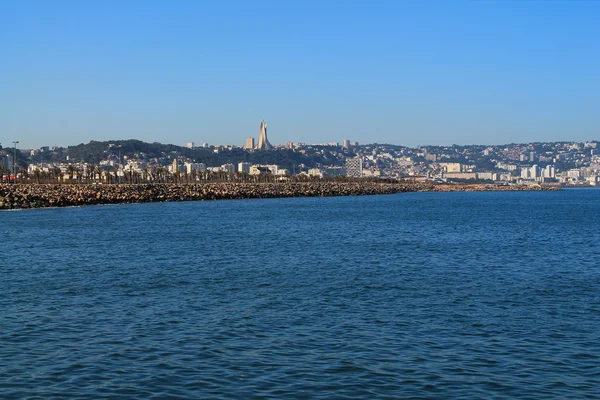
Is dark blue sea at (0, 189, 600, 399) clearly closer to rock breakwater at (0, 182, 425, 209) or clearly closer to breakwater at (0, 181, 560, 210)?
rock breakwater at (0, 182, 425, 209)

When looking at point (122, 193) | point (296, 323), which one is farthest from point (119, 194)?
point (296, 323)

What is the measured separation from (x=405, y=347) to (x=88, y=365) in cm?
495

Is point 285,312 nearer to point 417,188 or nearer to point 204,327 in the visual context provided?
point 204,327

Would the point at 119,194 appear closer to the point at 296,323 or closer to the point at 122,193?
the point at 122,193

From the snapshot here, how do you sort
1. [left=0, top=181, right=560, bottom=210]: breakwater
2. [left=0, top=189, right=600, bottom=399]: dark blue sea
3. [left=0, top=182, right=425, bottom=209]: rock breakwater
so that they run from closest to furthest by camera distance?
1. [left=0, top=189, right=600, bottom=399]: dark blue sea
2. [left=0, top=182, right=425, bottom=209]: rock breakwater
3. [left=0, top=181, right=560, bottom=210]: breakwater

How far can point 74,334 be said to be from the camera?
12.9 meters

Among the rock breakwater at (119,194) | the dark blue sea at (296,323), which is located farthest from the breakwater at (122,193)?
the dark blue sea at (296,323)

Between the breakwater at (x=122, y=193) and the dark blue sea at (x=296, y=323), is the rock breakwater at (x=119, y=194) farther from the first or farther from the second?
the dark blue sea at (x=296, y=323)

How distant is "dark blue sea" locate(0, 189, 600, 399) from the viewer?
10.3 meters

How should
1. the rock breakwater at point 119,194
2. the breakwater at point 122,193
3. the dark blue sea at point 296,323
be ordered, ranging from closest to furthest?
the dark blue sea at point 296,323, the rock breakwater at point 119,194, the breakwater at point 122,193

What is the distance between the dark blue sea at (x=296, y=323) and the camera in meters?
10.3

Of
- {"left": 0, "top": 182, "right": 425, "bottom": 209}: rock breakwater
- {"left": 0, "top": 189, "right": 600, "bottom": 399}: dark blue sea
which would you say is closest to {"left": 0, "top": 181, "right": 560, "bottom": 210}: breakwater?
{"left": 0, "top": 182, "right": 425, "bottom": 209}: rock breakwater

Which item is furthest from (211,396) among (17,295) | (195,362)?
(17,295)

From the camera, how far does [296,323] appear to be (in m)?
13.9
